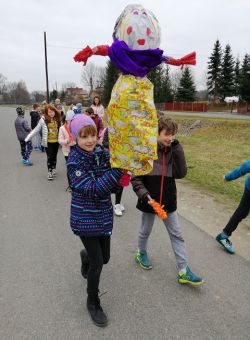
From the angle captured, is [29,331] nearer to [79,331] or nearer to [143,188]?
[79,331]

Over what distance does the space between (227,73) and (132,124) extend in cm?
5540

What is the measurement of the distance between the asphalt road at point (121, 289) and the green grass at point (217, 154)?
239 centimetres

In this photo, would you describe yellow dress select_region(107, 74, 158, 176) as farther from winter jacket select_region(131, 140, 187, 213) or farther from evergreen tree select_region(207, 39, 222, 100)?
evergreen tree select_region(207, 39, 222, 100)

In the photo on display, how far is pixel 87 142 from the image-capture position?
2.59 meters

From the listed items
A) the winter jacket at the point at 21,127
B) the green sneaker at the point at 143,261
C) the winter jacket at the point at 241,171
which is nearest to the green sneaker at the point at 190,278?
the green sneaker at the point at 143,261

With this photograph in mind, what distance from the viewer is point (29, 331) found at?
106 inches

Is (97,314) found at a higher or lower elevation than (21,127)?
lower

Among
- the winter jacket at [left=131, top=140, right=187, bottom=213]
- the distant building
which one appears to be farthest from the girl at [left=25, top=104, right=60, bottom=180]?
the winter jacket at [left=131, top=140, right=187, bottom=213]

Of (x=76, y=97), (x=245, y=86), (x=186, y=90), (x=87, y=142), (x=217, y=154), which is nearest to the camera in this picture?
(x=87, y=142)

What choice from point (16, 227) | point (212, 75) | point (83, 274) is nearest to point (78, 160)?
point (83, 274)

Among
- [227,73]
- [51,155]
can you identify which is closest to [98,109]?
[51,155]

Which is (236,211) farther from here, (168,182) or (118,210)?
(118,210)

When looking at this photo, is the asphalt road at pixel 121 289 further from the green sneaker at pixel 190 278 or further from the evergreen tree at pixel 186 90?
the evergreen tree at pixel 186 90

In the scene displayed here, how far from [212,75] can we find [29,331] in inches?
2276
